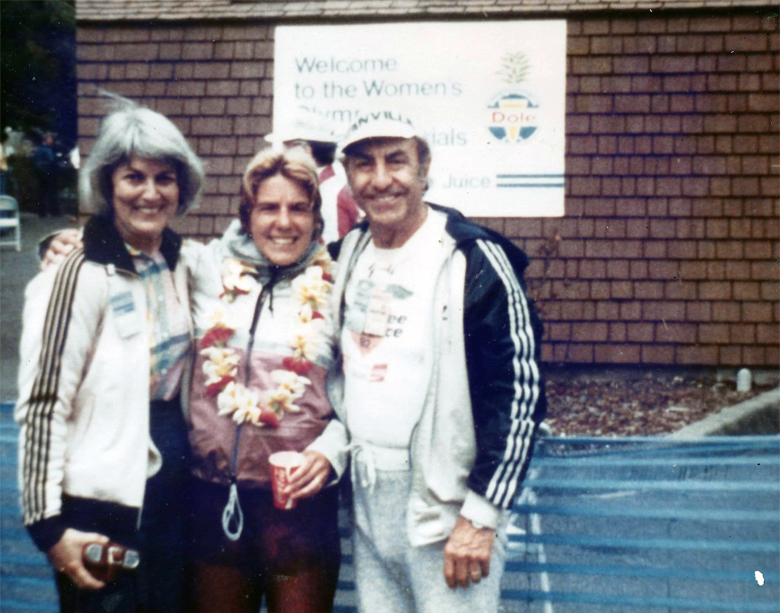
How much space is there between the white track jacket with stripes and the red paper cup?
0.28m

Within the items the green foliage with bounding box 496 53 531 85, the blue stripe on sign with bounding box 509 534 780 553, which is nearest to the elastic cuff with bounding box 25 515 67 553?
the blue stripe on sign with bounding box 509 534 780 553

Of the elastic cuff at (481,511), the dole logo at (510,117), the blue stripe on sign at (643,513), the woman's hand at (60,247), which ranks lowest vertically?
the blue stripe on sign at (643,513)

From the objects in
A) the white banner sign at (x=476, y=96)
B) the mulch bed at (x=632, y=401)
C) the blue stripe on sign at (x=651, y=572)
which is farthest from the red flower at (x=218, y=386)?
the white banner sign at (x=476, y=96)

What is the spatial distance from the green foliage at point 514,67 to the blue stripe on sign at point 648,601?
17.0 ft

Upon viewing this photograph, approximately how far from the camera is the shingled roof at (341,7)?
6.85m

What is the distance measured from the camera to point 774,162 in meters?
6.90

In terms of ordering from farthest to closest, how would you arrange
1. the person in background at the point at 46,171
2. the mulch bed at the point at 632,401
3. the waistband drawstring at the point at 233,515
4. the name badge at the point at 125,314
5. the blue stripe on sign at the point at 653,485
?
the person in background at the point at 46,171 → the mulch bed at the point at 632,401 → the blue stripe on sign at the point at 653,485 → the waistband drawstring at the point at 233,515 → the name badge at the point at 125,314

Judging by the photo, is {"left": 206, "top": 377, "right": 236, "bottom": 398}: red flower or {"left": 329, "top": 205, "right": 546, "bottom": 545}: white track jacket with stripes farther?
{"left": 206, "top": 377, "right": 236, "bottom": 398}: red flower

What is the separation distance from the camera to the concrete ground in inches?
268

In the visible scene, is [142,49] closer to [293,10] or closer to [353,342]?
[293,10]

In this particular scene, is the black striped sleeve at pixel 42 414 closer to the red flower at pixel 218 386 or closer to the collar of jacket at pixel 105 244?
the collar of jacket at pixel 105 244

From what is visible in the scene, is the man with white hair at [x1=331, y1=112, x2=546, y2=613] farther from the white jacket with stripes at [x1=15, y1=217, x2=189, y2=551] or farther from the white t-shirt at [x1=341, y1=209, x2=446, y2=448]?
the white jacket with stripes at [x1=15, y1=217, x2=189, y2=551]

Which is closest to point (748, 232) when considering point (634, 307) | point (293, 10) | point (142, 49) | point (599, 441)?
point (634, 307)

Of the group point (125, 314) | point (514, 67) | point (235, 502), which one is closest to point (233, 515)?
point (235, 502)
